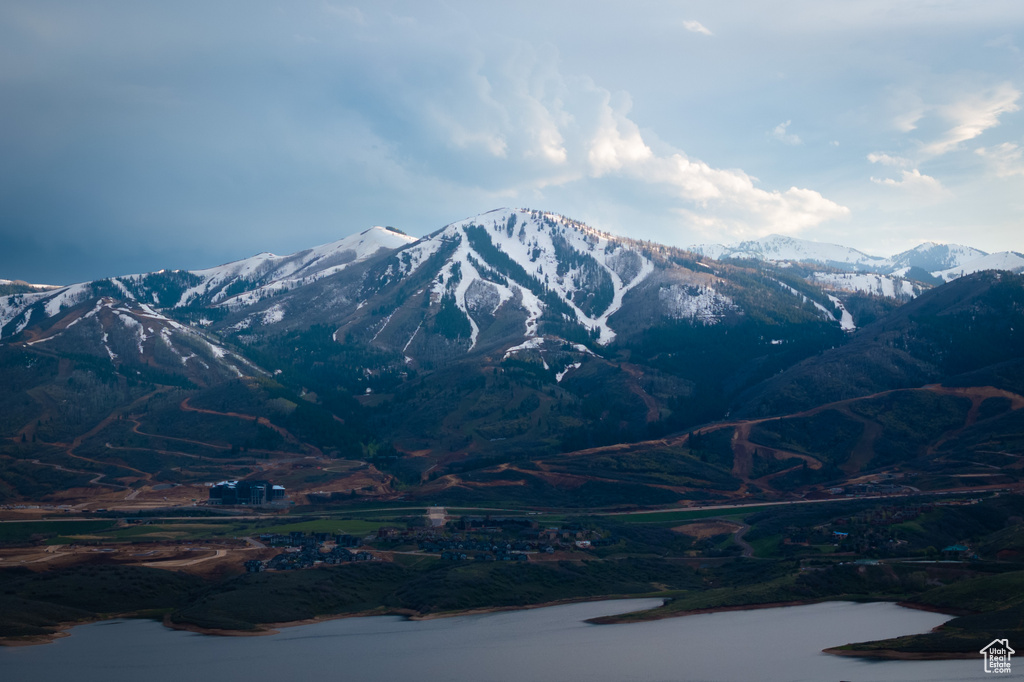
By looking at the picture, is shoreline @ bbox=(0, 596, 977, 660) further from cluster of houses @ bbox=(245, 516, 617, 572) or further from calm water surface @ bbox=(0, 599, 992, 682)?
cluster of houses @ bbox=(245, 516, 617, 572)

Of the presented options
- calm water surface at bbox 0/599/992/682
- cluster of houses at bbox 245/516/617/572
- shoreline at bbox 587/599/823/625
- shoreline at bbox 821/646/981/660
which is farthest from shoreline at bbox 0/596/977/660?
cluster of houses at bbox 245/516/617/572

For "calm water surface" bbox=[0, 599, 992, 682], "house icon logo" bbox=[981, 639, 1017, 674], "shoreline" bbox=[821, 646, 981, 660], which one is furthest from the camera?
"calm water surface" bbox=[0, 599, 992, 682]

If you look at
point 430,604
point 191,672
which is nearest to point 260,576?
point 430,604

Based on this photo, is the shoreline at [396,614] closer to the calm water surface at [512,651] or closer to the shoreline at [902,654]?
the calm water surface at [512,651]

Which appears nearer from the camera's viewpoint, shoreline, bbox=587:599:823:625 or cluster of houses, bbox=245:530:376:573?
shoreline, bbox=587:599:823:625

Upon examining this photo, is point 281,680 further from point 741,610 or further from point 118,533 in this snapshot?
point 118,533
